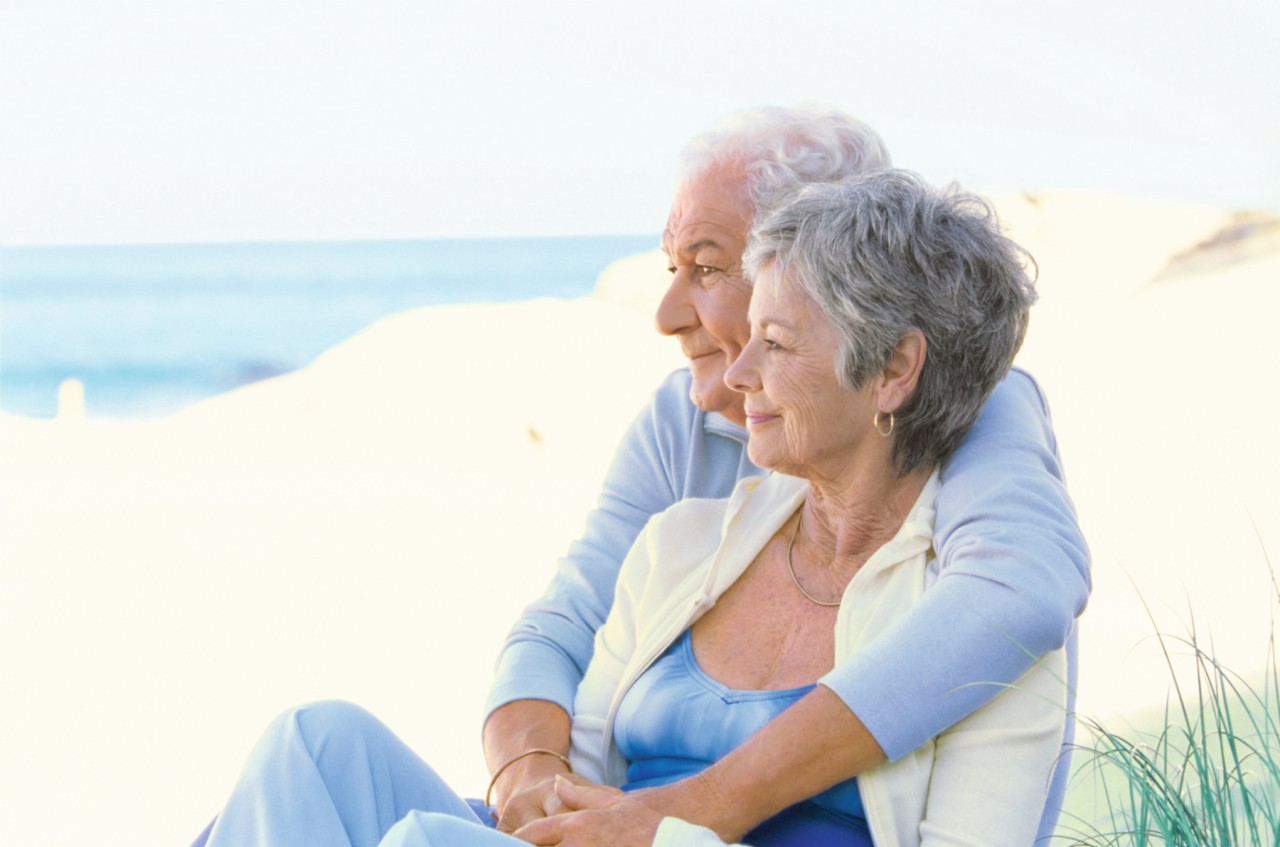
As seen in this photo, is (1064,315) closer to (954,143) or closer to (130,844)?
(130,844)

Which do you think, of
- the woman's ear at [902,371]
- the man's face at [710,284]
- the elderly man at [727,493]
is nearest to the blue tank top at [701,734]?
the elderly man at [727,493]

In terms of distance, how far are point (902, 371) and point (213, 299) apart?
1130 inches

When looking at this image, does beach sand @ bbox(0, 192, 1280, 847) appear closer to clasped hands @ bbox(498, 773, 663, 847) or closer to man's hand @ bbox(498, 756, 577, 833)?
clasped hands @ bbox(498, 773, 663, 847)

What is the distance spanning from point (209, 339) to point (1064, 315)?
63.1 ft

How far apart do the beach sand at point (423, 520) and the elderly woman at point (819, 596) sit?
0.27 metres

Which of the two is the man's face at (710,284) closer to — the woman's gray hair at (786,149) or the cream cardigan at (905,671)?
the woman's gray hair at (786,149)

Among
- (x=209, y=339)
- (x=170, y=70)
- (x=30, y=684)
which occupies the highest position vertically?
(x=170, y=70)

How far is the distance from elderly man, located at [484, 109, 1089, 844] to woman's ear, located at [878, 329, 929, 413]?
12cm

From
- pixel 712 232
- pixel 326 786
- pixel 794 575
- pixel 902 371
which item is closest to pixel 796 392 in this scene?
pixel 902 371

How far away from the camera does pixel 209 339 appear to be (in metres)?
25.9

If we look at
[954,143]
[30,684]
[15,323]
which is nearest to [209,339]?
[15,323]

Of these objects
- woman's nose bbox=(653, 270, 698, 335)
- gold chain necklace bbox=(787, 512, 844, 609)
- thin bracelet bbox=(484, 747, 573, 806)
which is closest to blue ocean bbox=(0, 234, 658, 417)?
woman's nose bbox=(653, 270, 698, 335)

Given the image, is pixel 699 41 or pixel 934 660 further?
pixel 699 41

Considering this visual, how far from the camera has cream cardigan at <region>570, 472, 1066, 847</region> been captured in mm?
1744
